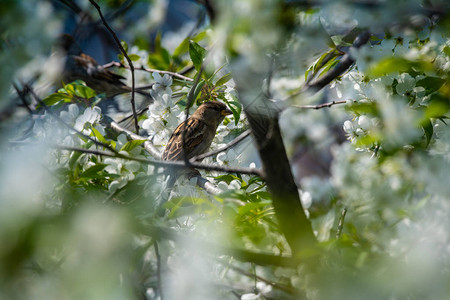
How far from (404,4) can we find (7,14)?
551mm

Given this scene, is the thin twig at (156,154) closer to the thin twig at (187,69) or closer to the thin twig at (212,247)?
the thin twig at (187,69)

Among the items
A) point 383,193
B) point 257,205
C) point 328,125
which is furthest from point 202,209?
point 328,125

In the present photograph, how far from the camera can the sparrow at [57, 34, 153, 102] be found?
8.87 ft

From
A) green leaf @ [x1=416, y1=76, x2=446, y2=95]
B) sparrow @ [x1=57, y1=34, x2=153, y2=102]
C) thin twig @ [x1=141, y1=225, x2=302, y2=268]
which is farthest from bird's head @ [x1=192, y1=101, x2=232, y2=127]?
thin twig @ [x1=141, y1=225, x2=302, y2=268]

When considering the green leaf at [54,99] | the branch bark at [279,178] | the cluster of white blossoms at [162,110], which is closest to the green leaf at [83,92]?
the green leaf at [54,99]

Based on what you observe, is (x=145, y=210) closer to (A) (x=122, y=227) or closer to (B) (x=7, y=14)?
Answer: (A) (x=122, y=227)

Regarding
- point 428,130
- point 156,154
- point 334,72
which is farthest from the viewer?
point 156,154

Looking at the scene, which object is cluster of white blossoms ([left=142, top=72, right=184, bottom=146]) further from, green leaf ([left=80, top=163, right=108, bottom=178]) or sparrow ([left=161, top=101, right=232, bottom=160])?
sparrow ([left=161, top=101, right=232, bottom=160])

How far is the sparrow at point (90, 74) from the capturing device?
270cm

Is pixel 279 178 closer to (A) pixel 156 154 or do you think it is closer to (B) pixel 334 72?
(B) pixel 334 72

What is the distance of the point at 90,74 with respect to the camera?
282cm

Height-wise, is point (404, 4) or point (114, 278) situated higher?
point (404, 4)

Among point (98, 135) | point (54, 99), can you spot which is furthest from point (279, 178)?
point (54, 99)

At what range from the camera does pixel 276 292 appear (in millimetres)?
853
